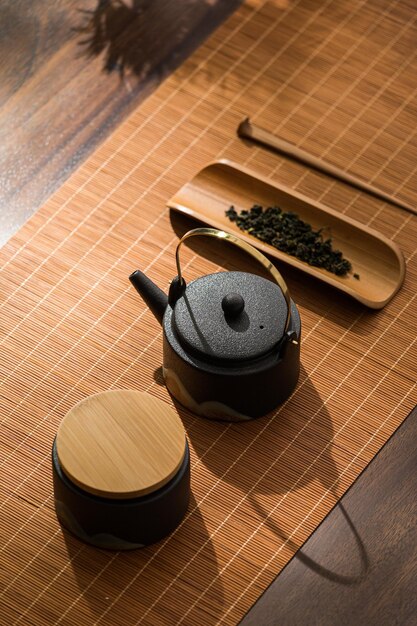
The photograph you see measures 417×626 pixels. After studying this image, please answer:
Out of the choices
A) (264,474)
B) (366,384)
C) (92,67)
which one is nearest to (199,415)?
(264,474)

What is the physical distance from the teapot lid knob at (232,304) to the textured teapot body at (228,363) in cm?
3

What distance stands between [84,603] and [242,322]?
0.69m

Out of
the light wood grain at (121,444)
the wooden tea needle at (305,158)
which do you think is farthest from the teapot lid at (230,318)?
the wooden tea needle at (305,158)

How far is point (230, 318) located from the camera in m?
2.65

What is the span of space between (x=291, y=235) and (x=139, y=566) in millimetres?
967

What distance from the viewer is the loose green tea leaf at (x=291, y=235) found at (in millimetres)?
3043

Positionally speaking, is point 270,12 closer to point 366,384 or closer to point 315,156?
point 315,156

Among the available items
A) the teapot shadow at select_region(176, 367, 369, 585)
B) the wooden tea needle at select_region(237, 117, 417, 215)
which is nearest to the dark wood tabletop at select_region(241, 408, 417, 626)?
the teapot shadow at select_region(176, 367, 369, 585)

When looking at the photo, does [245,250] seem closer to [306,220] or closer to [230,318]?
[230,318]

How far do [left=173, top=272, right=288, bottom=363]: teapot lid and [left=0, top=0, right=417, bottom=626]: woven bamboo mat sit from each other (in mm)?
250

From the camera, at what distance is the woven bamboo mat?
2568 mm

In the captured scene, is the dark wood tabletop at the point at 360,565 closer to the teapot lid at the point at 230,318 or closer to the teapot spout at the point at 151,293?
the teapot lid at the point at 230,318

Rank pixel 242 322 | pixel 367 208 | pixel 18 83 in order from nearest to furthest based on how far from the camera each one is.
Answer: pixel 242 322 < pixel 367 208 < pixel 18 83

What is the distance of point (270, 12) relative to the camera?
12.3ft
